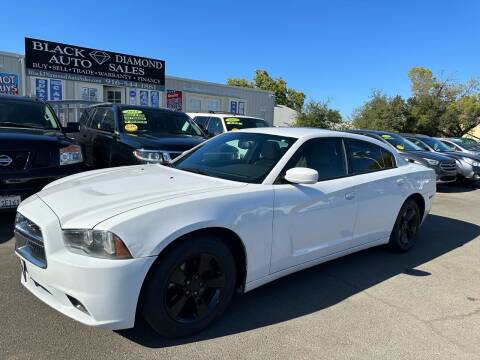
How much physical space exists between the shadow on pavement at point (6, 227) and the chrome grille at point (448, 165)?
10150mm

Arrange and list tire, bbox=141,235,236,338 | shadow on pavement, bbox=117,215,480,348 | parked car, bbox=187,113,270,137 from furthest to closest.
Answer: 1. parked car, bbox=187,113,270,137
2. shadow on pavement, bbox=117,215,480,348
3. tire, bbox=141,235,236,338

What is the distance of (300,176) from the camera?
3461 mm

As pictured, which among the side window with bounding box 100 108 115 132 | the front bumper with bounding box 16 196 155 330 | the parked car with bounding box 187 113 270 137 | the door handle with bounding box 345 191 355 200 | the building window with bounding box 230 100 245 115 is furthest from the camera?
the building window with bounding box 230 100 245 115

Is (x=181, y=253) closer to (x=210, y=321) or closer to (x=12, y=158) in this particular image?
(x=210, y=321)

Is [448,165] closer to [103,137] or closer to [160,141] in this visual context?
[160,141]

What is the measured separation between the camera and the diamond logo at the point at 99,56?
17.9 m

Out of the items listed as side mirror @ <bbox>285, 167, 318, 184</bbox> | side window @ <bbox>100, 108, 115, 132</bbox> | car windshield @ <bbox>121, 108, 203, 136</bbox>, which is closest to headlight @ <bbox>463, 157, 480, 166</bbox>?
car windshield @ <bbox>121, 108, 203, 136</bbox>

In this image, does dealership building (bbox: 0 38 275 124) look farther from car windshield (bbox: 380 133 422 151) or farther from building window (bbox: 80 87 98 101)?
car windshield (bbox: 380 133 422 151)

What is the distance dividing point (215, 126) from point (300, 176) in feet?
27.1

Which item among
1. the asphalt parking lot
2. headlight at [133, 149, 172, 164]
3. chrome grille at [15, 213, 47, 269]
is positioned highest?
headlight at [133, 149, 172, 164]

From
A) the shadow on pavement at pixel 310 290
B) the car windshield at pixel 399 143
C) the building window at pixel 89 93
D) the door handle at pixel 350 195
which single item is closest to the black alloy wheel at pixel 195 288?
the shadow on pavement at pixel 310 290

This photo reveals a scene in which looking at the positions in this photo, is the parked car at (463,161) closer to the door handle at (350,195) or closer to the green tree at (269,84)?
the door handle at (350,195)

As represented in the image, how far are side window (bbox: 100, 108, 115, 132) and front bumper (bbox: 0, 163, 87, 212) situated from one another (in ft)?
8.80

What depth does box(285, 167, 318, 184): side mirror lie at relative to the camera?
3.46 metres
